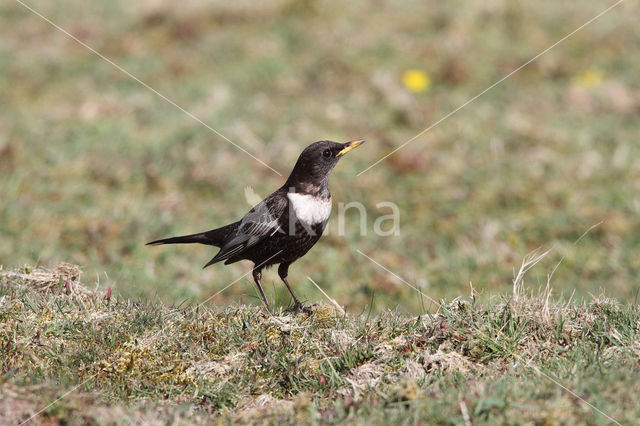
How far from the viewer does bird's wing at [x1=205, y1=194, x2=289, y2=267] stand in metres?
4.59

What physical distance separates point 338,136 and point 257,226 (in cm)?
485

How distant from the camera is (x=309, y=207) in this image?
15.0 feet

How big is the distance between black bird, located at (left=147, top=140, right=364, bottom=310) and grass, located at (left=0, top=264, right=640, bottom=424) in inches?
17.3

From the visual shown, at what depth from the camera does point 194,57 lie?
11664mm

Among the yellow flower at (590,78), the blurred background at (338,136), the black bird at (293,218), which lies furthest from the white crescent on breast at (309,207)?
the yellow flower at (590,78)

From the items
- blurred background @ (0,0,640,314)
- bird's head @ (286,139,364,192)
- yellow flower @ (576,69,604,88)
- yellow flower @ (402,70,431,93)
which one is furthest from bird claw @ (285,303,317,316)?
yellow flower @ (576,69,604,88)

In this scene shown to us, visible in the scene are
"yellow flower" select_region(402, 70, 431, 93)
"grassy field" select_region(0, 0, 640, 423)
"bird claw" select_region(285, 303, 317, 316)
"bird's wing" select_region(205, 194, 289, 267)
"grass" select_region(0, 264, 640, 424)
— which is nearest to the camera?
"grass" select_region(0, 264, 640, 424)

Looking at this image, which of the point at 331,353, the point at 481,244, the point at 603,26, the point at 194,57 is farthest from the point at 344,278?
the point at 603,26

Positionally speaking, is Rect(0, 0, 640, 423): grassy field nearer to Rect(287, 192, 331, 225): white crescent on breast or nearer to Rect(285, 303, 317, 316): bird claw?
A: Rect(285, 303, 317, 316): bird claw

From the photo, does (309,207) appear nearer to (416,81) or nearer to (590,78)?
(416,81)

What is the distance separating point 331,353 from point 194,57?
28.4 ft

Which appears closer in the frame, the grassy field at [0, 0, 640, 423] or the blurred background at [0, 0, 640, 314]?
the grassy field at [0, 0, 640, 423]

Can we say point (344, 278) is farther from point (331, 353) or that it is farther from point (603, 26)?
point (603, 26)

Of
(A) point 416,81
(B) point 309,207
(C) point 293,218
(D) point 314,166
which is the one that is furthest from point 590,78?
(C) point 293,218
